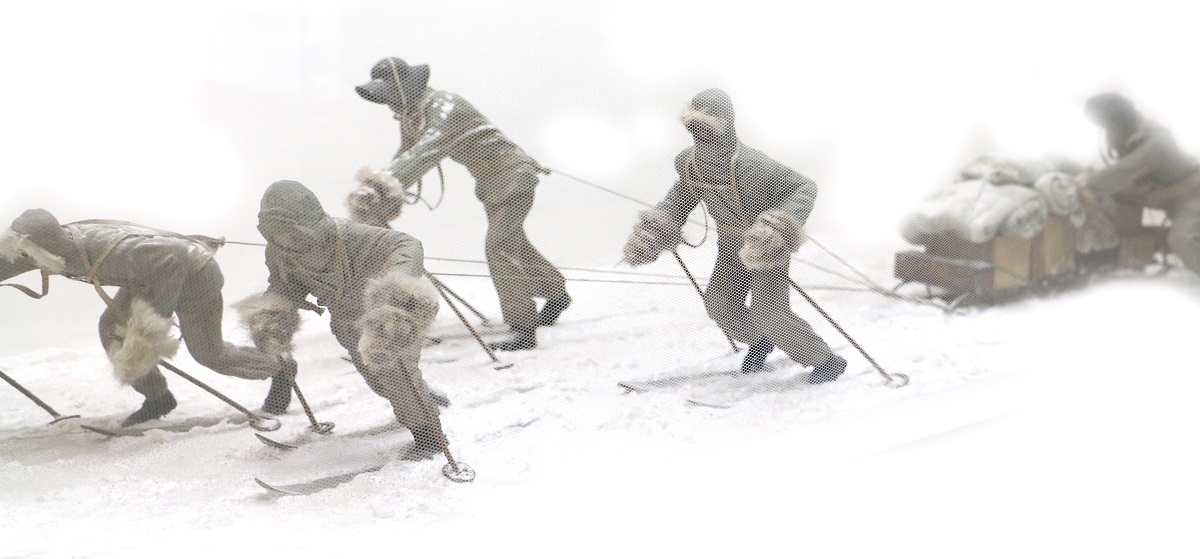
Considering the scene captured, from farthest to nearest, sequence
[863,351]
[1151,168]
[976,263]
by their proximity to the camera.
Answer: [1151,168] → [976,263] → [863,351]

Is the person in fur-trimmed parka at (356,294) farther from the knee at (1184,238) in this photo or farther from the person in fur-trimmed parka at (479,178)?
the knee at (1184,238)

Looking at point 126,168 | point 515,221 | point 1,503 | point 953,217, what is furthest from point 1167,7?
point 1,503

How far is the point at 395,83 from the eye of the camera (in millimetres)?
3242

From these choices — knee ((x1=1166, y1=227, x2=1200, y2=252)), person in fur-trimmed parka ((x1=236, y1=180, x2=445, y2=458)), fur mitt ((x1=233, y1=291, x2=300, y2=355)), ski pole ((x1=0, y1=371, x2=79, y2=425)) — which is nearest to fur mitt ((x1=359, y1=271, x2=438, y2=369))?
person in fur-trimmed parka ((x1=236, y1=180, x2=445, y2=458))

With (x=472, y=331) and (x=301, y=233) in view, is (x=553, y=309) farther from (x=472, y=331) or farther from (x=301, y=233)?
(x=301, y=233)

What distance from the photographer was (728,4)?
3.65 meters

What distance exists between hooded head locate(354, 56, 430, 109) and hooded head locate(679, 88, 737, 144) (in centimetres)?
88

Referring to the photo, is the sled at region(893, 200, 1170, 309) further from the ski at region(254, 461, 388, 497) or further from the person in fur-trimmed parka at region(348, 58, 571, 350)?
the ski at region(254, 461, 388, 497)

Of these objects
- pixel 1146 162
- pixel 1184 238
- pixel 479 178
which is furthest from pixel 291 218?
pixel 1184 238

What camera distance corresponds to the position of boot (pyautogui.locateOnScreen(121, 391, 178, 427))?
3.20 meters

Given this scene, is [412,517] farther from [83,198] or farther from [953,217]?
[953,217]

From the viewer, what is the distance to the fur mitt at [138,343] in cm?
293

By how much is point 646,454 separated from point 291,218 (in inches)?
48.3

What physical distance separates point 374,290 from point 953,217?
9.76ft
